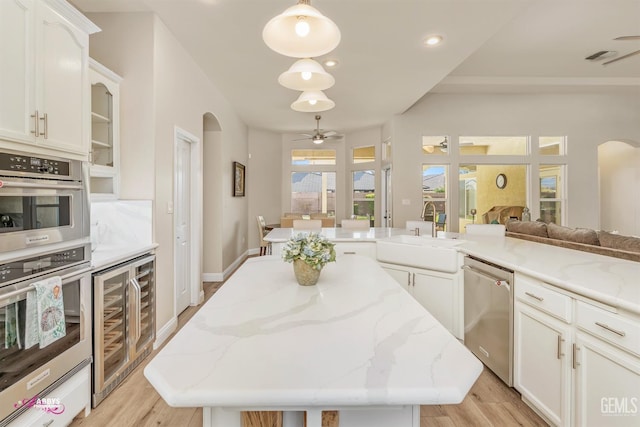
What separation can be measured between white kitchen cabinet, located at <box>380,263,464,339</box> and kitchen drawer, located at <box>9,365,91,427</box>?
2.52 m

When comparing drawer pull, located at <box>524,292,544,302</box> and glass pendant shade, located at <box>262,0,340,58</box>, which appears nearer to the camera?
glass pendant shade, located at <box>262,0,340,58</box>

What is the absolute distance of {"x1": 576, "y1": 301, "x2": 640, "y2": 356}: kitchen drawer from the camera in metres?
1.25

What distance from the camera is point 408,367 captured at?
2.54 feet

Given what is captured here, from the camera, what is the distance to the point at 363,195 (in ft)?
25.4

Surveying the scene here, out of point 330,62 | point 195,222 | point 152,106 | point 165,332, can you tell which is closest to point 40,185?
point 152,106

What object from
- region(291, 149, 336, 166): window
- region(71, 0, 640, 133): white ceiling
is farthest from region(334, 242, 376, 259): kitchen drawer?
region(291, 149, 336, 166): window

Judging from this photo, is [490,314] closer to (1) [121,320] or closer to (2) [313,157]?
(1) [121,320]

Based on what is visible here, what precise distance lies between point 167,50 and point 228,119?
7.73 ft

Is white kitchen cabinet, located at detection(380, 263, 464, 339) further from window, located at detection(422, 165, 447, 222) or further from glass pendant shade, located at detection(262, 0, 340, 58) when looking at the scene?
window, located at detection(422, 165, 447, 222)

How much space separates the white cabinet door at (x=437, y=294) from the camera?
2.72 metres

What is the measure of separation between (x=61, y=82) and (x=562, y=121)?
7.51 m

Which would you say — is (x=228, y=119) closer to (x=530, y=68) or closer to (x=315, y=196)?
(x=315, y=196)

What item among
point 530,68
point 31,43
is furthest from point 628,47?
point 31,43

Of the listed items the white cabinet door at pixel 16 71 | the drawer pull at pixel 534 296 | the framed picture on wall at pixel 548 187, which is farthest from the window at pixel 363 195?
the white cabinet door at pixel 16 71
